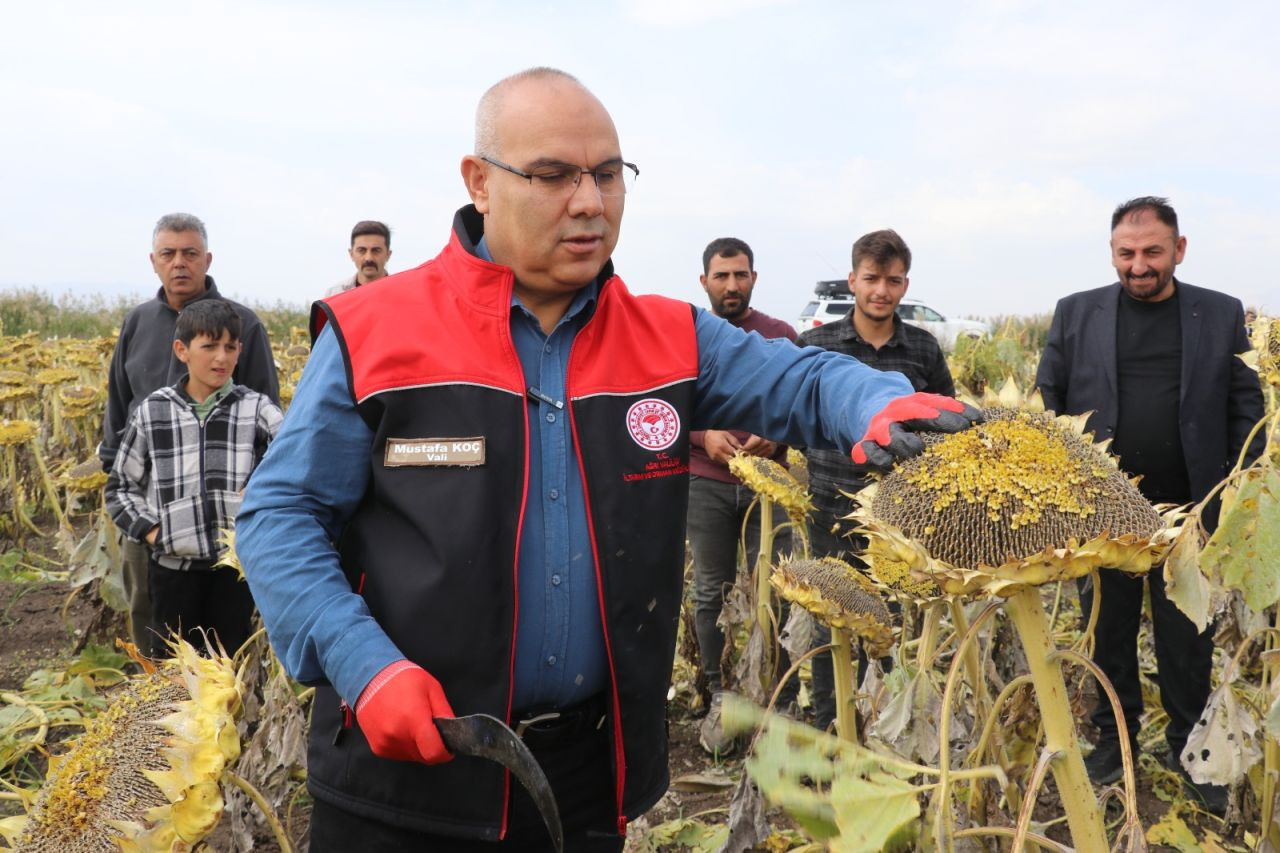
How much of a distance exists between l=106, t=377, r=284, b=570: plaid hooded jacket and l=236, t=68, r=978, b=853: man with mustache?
7.49 feet

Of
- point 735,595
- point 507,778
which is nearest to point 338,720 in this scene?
point 507,778

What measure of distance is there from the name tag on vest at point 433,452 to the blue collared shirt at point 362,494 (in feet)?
0.23

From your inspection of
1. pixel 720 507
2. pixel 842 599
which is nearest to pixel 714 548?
pixel 720 507

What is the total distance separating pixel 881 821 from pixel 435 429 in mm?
917

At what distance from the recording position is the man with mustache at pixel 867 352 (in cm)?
434

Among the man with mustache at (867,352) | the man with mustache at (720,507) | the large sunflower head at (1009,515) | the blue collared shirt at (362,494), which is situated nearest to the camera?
the large sunflower head at (1009,515)

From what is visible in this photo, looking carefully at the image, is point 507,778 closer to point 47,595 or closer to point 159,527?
point 159,527

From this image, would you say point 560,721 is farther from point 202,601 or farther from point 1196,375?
point 1196,375

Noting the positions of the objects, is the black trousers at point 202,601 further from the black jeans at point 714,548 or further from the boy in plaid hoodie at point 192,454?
the black jeans at point 714,548

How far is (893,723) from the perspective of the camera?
8.29 feet

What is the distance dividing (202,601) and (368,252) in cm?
271

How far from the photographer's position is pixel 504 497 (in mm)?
1844

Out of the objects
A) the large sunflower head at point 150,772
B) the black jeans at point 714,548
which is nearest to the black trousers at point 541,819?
the large sunflower head at point 150,772

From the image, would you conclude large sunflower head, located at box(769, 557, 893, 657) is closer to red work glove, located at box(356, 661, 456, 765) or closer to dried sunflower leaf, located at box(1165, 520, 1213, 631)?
dried sunflower leaf, located at box(1165, 520, 1213, 631)
